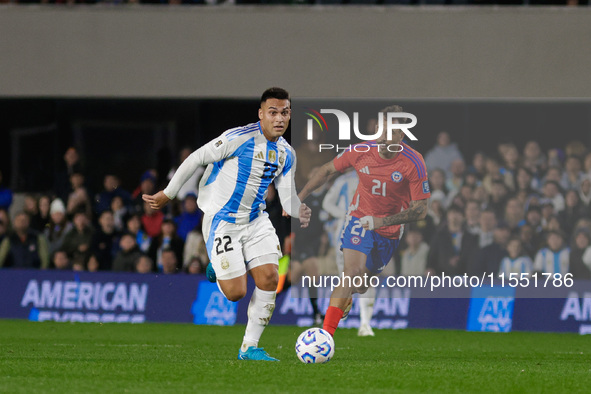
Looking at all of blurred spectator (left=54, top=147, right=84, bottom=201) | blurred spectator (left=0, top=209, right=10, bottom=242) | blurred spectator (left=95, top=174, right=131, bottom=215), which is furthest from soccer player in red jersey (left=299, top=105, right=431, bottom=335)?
blurred spectator (left=0, top=209, right=10, bottom=242)

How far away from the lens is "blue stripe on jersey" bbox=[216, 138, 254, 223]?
30.1ft

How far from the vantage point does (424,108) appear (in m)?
18.6

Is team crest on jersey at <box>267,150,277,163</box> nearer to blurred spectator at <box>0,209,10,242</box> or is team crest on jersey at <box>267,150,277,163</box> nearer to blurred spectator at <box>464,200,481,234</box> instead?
blurred spectator at <box>464,200,481,234</box>

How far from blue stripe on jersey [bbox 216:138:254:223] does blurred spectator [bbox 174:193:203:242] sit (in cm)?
835

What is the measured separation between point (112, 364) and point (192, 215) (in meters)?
9.16

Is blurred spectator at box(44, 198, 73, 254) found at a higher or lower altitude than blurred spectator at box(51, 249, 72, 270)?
higher

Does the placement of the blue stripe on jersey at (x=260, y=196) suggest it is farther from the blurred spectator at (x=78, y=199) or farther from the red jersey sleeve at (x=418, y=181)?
the blurred spectator at (x=78, y=199)

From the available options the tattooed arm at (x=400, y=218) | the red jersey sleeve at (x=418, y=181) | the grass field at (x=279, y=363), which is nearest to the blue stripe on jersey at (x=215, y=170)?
the grass field at (x=279, y=363)

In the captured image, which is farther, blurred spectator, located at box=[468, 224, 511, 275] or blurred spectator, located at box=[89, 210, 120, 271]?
blurred spectator, located at box=[89, 210, 120, 271]

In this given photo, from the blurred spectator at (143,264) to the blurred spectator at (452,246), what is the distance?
418cm

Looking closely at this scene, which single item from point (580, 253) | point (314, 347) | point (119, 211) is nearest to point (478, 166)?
point (580, 253)

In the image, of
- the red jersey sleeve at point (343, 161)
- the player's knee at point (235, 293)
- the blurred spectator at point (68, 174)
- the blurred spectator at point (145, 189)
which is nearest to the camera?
the player's knee at point (235, 293)

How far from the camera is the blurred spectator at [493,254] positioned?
54.9ft

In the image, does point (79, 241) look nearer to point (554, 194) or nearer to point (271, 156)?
point (554, 194)
